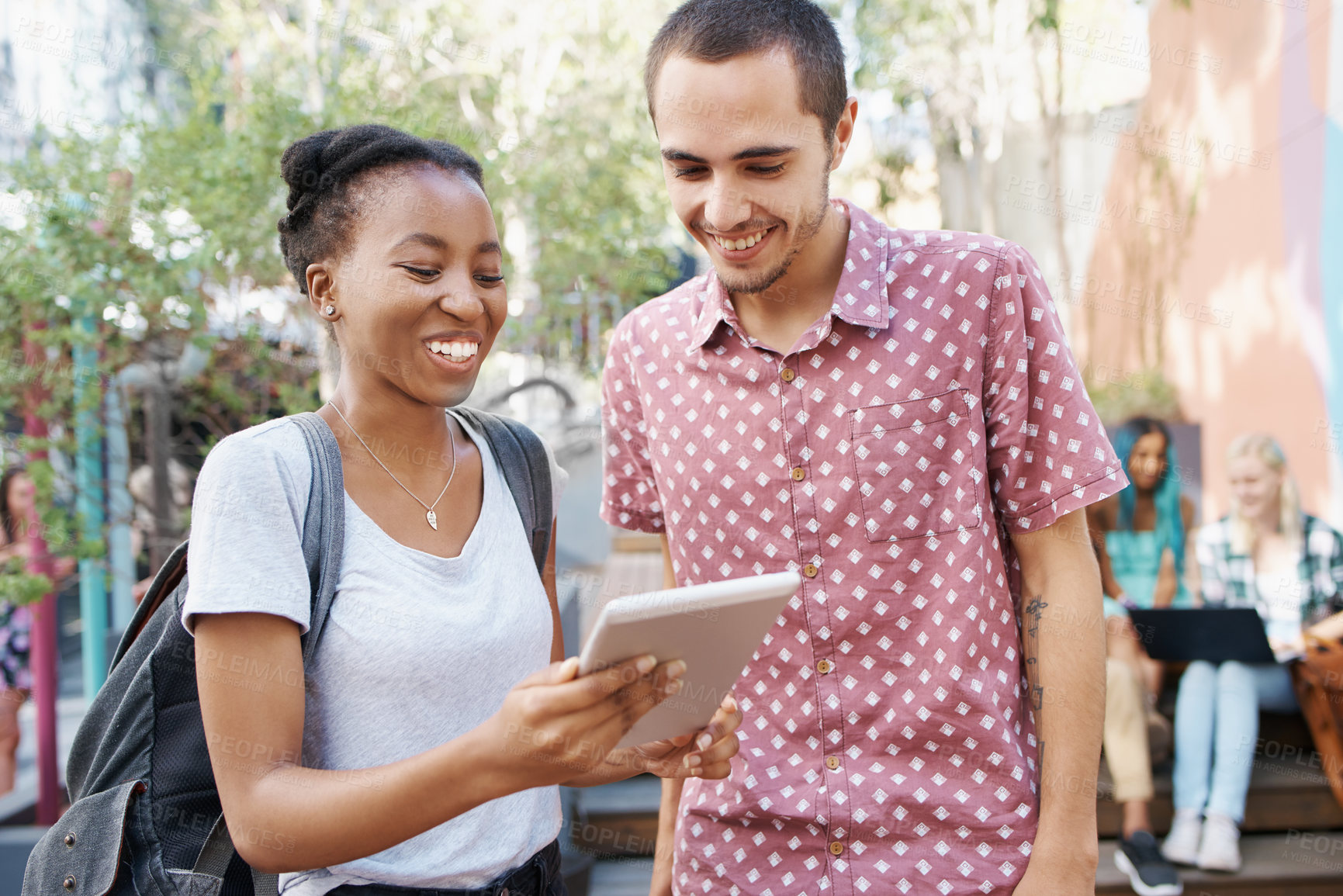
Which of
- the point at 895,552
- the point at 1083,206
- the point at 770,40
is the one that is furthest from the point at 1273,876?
the point at 1083,206

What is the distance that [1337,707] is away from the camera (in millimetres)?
3752

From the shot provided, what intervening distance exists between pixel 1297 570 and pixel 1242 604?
0.27 metres

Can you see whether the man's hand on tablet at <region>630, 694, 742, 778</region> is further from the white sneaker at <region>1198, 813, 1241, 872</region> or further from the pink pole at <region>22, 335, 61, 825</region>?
the pink pole at <region>22, 335, 61, 825</region>

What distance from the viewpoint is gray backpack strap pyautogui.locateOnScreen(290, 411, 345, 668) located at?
128 centimetres

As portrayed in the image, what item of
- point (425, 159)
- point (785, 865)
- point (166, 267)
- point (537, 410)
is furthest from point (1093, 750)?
point (537, 410)

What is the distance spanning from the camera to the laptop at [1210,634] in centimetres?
393

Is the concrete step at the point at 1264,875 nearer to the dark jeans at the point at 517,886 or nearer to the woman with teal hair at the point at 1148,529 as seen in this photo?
the woman with teal hair at the point at 1148,529

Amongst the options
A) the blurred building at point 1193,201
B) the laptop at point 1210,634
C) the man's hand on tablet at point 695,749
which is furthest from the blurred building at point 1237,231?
the man's hand on tablet at point 695,749

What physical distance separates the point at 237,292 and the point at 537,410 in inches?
172

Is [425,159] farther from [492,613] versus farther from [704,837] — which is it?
[704,837]

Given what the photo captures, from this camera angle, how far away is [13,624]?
4.29m

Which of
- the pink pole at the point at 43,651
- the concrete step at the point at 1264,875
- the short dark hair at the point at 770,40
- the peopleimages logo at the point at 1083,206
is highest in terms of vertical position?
the peopleimages logo at the point at 1083,206

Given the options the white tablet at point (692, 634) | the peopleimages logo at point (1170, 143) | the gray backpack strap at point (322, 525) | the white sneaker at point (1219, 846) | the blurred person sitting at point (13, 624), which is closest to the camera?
the white tablet at point (692, 634)

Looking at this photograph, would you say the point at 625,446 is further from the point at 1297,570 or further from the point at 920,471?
the point at 1297,570
